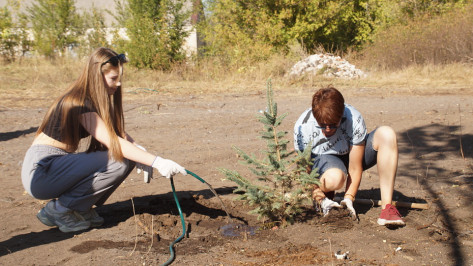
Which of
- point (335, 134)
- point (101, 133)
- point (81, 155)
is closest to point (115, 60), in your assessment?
point (101, 133)

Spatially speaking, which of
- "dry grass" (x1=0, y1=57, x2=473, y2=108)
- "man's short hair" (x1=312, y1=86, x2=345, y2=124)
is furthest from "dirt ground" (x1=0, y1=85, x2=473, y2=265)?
"dry grass" (x1=0, y1=57, x2=473, y2=108)

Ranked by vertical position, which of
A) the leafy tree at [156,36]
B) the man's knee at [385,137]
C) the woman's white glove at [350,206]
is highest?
the leafy tree at [156,36]

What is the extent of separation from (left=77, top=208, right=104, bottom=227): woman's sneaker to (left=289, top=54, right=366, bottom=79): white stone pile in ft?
32.6

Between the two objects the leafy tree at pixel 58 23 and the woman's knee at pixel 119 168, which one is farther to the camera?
the leafy tree at pixel 58 23

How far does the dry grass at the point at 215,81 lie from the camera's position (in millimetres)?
10664

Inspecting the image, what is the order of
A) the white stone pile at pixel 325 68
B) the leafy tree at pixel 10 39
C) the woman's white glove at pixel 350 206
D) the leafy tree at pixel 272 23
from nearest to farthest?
the woman's white glove at pixel 350 206 → the white stone pile at pixel 325 68 → the leafy tree at pixel 10 39 → the leafy tree at pixel 272 23

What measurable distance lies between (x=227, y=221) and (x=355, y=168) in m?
1.08

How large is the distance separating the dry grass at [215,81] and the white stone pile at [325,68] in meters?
0.36

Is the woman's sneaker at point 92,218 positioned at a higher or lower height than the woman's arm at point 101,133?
lower

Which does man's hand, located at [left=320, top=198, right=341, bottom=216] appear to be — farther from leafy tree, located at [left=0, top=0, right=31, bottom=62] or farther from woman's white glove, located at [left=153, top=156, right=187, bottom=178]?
leafy tree, located at [left=0, top=0, right=31, bottom=62]

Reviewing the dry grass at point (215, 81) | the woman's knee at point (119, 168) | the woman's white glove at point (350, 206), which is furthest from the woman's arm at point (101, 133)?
the dry grass at point (215, 81)

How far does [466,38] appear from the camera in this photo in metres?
14.0

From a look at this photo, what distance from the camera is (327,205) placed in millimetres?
3334

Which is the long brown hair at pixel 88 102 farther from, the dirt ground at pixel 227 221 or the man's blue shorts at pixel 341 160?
the man's blue shorts at pixel 341 160
